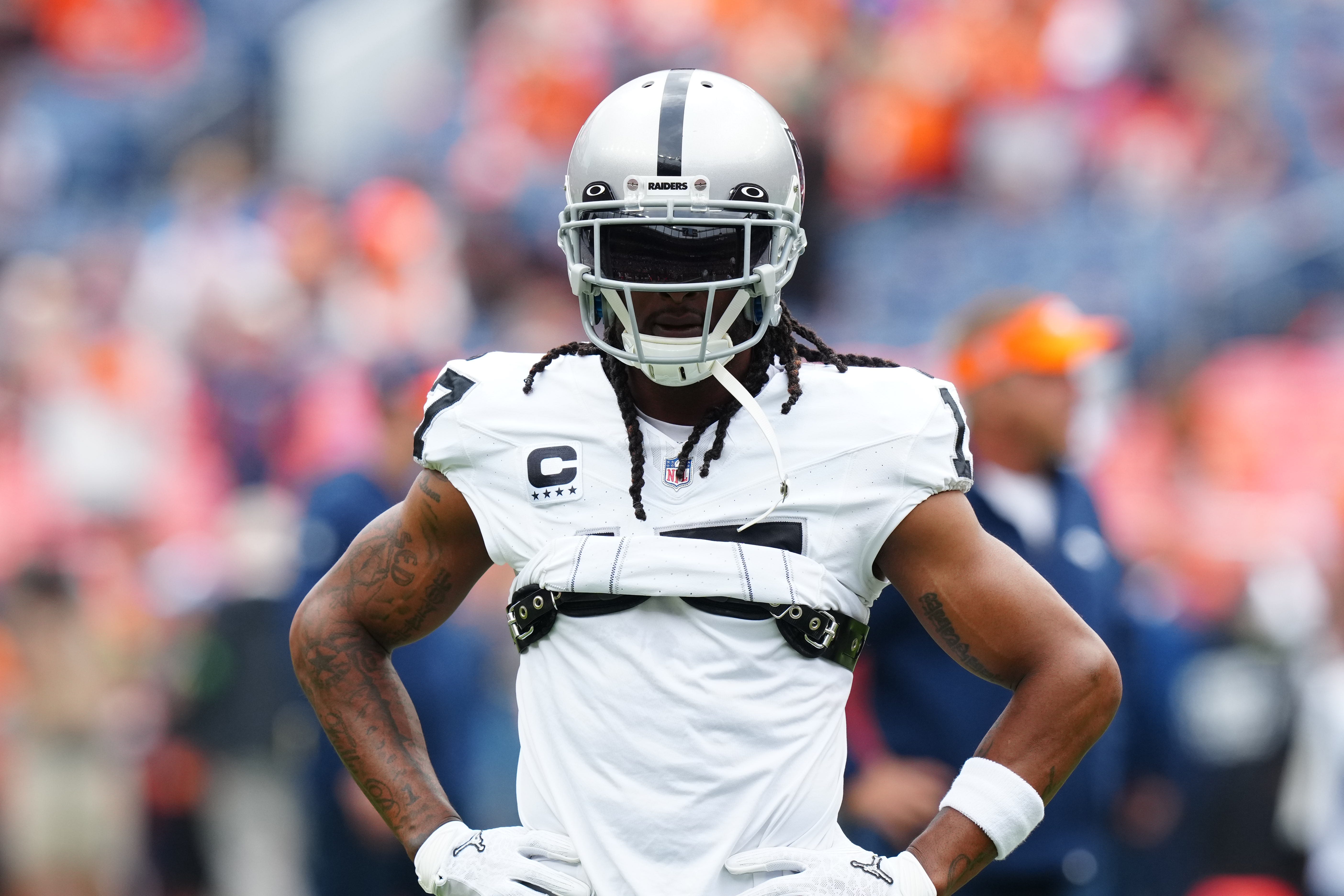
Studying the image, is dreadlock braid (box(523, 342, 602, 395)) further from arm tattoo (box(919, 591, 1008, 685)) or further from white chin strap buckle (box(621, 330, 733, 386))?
arm tattoo (box(919, 591, 1008, 685))

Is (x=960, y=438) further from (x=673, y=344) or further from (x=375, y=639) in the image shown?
(x=375, y=639)

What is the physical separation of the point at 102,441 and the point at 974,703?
6318mm

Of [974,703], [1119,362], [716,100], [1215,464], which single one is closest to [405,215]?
[1119,362]

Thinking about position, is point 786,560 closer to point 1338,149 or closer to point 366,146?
point 1338,149

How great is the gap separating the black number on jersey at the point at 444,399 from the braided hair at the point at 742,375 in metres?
0.10

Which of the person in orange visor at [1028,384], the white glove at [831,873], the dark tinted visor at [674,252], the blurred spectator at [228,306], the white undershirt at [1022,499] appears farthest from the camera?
the blurred spectator at [228,306]

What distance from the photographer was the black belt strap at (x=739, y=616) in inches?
93.1

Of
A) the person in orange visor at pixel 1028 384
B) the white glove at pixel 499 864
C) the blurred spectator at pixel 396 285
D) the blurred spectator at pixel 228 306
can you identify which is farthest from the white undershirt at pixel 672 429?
the blurred spectator at pixel 396 285

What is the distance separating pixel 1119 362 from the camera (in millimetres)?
8898

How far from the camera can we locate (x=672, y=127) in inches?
94.4

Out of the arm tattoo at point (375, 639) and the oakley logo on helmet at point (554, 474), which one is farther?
the arm tattoo at point (375, 639)

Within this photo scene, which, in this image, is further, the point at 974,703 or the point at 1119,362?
the point at 1119,362

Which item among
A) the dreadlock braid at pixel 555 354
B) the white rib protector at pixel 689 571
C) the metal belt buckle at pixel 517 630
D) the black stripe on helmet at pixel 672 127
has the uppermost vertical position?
the black stripe on helmet at pixel 672 127

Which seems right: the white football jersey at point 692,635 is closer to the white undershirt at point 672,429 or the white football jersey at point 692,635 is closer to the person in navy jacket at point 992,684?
the white undershirt at point 672,429
